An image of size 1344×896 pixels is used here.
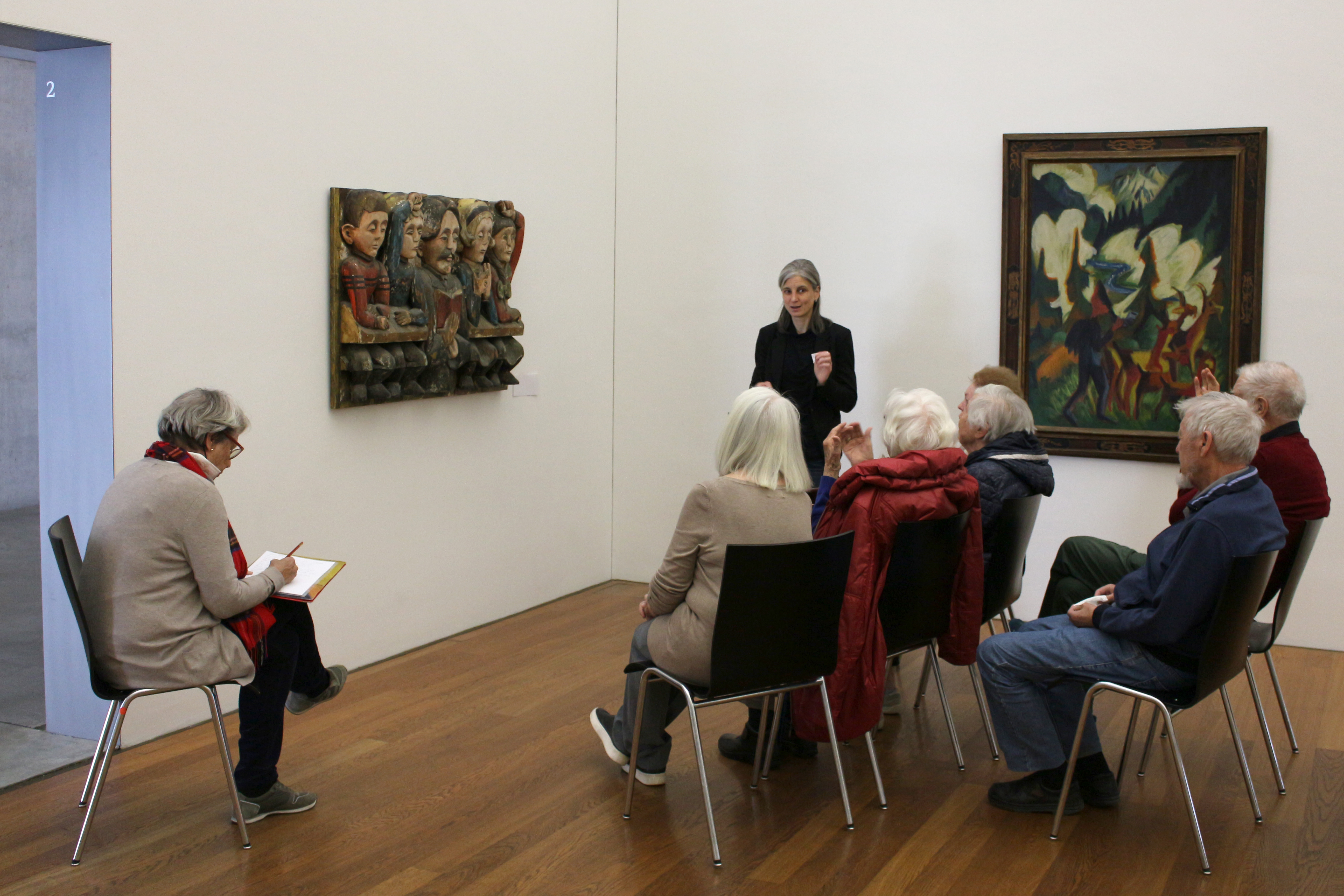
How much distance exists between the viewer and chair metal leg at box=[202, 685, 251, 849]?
3.27 metres

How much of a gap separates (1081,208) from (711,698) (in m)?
3.55

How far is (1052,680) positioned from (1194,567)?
0.57m

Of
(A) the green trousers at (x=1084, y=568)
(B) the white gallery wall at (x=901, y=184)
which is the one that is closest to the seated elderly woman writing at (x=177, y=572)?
(A) the green trousers at (x=1084, y=568)

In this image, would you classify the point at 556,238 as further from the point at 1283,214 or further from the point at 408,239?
the point at 1283,214

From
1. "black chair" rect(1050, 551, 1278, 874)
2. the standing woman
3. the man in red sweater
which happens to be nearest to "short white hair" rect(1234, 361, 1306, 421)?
the man in red sweater

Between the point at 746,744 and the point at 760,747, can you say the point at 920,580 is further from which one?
the point at 746,744

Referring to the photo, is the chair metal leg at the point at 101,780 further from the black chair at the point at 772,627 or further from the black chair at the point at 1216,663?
the black chair at the point at 1216,663

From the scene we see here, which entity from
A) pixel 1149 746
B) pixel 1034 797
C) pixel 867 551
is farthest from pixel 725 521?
pixel 1149 746

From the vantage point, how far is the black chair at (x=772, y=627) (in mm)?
3205

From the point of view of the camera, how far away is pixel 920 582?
378 cm

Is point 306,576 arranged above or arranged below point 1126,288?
below

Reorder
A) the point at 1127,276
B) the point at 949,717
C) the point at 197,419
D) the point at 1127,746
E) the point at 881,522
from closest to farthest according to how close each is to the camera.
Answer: the point at 197,419 < the point at 881,522 < the point at 1127,746 < the point at 949,717 < the point at 1127,276

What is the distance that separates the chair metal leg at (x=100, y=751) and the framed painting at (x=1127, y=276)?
14.0 feet

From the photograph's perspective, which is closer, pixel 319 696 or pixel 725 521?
pixel 725 521
